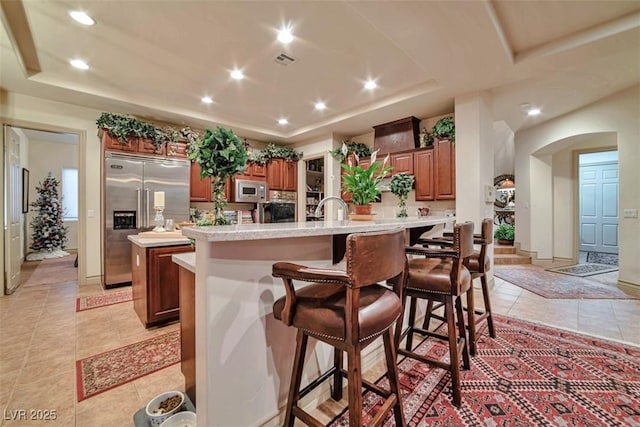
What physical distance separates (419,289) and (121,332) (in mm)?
2774

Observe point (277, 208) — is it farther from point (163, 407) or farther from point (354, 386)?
point (354, 386)

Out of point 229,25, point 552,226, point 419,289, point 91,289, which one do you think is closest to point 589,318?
point 419,289

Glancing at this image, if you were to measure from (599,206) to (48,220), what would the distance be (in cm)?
1375

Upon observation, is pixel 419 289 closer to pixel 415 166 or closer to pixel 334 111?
pixel 415 166

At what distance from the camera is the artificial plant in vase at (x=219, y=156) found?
1719 mm

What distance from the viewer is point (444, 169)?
13.4 feet

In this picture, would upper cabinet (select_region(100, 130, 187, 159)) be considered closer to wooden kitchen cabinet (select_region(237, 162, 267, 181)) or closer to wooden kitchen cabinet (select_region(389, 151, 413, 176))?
wooden kitchen cabinet (select_region(237, 162, 267, 181))

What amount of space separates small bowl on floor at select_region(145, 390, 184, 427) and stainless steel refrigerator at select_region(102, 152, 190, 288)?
326 centimetres

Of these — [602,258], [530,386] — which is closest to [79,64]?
[530,386]

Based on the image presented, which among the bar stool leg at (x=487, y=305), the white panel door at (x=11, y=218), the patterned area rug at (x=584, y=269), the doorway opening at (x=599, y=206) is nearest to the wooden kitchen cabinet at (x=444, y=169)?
the bar stool leg at (x=487, y=305)

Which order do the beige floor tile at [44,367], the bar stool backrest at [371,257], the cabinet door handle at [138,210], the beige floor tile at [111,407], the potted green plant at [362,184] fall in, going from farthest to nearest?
the cabinet door handle at [138,210] < the potted green plant at [362,184] < the beige floor tile at [44,367] < the beige floor tile at [111,407] < the bar stool backrest at [371,257]

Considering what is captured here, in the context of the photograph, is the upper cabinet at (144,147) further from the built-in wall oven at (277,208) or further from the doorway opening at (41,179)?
the built-in wall oven at (277,208)

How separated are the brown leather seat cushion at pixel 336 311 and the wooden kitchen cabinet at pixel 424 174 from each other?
3.44 metres

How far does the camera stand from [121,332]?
2545 millimetres
